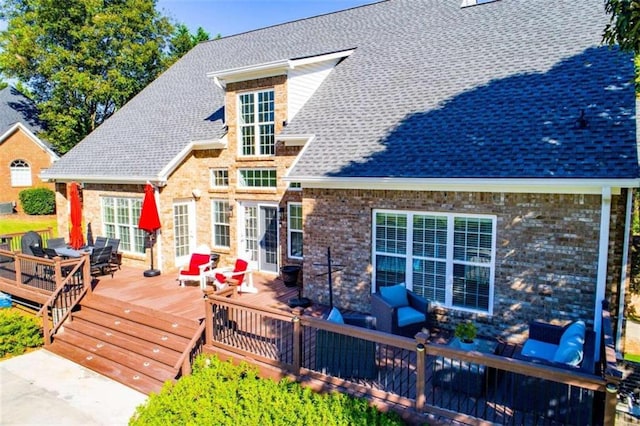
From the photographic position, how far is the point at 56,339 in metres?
11.5

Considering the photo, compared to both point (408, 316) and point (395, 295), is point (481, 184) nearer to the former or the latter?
point (395, 295)

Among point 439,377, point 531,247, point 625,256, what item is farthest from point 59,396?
point 625,256

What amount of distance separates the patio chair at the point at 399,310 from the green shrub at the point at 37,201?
28955 millimetres

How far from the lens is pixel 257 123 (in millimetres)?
14203

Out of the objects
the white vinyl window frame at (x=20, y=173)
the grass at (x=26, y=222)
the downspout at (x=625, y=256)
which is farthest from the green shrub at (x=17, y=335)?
the white vinyl window frame at (x=20, y=173)

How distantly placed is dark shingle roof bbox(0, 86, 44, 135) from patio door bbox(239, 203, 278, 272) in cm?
2521

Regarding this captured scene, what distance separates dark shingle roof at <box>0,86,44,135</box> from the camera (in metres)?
31.4

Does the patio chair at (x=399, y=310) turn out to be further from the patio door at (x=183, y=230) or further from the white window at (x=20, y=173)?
the white window at (x=20, y=173)

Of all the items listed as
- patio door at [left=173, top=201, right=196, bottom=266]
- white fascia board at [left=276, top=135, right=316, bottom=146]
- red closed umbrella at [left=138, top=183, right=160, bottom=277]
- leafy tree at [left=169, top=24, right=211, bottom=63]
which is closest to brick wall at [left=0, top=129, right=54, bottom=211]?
leafy tree at [left=169, top=24, right=211, bottom=63]

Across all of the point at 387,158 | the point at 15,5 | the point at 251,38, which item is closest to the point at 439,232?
the point at 387,158

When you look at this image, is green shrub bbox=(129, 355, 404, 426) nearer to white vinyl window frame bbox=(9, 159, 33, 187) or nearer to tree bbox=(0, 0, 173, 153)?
tree bbox=(0, 0, 173, 153)

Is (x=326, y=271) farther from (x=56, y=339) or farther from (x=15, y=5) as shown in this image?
(x=15, y=5)

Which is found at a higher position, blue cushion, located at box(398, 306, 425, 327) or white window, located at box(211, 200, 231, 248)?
white window, located at box(211, 200, 231, 248)

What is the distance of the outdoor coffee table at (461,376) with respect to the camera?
6.47 metres
